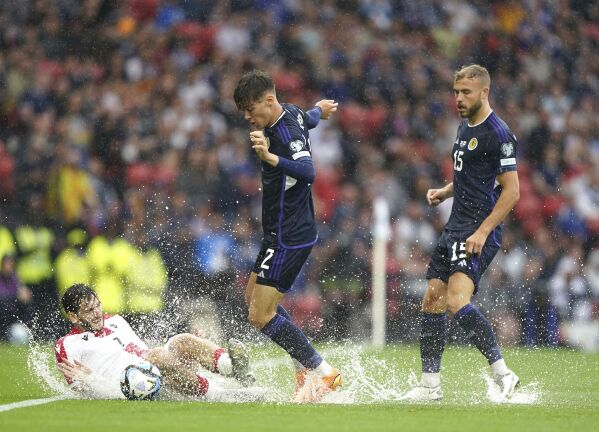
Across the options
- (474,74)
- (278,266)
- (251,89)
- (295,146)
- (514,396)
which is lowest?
(514,396)

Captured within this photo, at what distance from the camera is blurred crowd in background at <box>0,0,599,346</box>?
1308 centimetres

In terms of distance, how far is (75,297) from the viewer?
7.50 metres

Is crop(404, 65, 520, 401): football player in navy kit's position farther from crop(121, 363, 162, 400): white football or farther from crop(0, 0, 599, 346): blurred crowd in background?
crop(0, 0, 599, 346): blurred crowd in background

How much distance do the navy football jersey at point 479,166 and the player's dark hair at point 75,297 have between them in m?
2.41

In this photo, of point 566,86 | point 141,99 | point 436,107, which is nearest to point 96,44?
point 141,99

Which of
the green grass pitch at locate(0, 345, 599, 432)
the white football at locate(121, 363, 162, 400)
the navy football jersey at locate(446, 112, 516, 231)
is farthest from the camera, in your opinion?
the navy football jersey at locate(446, 112, 516, 231)

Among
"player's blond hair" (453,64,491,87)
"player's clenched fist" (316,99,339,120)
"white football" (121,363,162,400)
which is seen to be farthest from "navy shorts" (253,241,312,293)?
"player's blond hair" (453,64,491,87)

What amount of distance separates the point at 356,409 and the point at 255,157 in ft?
27.5

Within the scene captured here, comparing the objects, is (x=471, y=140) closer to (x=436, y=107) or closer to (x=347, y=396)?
(x=347, y=396)

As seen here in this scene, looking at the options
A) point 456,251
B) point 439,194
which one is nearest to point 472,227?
point 456,251

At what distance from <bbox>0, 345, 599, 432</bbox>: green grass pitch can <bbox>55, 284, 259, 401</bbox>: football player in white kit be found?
0.20 metres

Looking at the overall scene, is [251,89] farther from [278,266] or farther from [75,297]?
[75,297]

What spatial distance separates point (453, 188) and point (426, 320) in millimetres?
912

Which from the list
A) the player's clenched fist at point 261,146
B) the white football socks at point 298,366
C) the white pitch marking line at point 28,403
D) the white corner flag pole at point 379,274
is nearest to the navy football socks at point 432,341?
the white football socks at point 298,366
